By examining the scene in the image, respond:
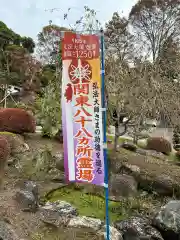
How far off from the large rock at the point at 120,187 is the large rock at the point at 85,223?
4.73 ft

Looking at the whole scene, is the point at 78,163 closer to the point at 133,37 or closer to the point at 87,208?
the point at 87,208

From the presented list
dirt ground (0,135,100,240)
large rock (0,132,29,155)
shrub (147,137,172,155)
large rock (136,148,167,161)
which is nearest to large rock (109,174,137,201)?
dirt ground (0,135,100,240)

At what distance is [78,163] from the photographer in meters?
3.73

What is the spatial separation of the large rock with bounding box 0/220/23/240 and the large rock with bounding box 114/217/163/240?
1.51 metres

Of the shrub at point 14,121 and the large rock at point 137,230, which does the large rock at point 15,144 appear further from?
the large rock at point 137,230

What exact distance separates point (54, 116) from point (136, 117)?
9.79ft

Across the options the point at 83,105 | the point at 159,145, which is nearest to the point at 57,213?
the point at 83,105

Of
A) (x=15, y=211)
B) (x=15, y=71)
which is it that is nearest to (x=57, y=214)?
(x=15, y=211)

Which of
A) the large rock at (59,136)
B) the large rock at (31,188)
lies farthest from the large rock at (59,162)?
the large rock at (59,136)

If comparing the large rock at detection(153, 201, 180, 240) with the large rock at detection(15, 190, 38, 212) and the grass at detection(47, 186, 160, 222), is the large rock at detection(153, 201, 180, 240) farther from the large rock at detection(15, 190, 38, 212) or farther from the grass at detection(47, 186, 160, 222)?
the large rock at detection(15, 190, 38, 212)

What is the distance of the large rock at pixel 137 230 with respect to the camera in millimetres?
4258

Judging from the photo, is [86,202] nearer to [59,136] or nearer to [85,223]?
[85,223]

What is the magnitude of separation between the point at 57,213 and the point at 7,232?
1.09 metres

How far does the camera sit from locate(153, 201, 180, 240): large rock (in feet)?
14.8
